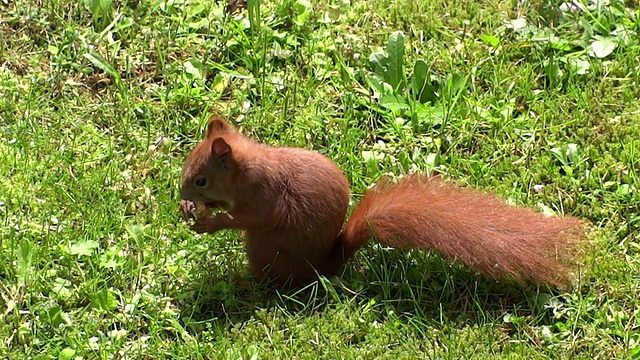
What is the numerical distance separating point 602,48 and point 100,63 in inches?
86.9

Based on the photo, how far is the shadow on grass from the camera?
3.56m

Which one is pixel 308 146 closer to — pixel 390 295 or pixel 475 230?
pixel 390 295

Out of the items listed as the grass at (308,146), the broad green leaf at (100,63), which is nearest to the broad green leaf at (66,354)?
the grass at (308,146)

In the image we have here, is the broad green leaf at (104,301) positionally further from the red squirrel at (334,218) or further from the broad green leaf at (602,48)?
the broad green leaf at (602,48)

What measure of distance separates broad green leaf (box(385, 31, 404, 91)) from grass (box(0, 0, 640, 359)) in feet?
0.04

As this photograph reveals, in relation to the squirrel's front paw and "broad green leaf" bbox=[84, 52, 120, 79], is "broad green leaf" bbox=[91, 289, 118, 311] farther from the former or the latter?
"broad green leaf" bbox=[84, 52, 120, 79]

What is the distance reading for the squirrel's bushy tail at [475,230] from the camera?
3441 mm

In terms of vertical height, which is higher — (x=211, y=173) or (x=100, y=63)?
(x=100, y=63)

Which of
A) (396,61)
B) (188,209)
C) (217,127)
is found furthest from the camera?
(396,61)

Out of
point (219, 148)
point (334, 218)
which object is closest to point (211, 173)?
point (219, 148)

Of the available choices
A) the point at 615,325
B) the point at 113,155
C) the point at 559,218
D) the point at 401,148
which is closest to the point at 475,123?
the point at 401,148

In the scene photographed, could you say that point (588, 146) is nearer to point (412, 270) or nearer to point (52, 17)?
point (412, 270)

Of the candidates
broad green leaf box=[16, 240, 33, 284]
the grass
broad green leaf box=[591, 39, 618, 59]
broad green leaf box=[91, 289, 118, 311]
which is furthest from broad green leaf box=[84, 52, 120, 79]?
broad green leaf box=[591, 39, 618, 59]

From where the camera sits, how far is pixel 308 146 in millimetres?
4250
